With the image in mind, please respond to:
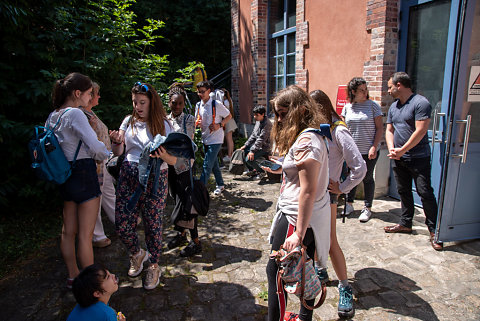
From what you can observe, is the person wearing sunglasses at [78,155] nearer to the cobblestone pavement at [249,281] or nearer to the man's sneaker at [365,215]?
the cobblestone pavement at [249,281]

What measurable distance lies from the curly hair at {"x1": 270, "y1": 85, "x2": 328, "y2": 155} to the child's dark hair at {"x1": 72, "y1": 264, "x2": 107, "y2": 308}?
56.4 inches

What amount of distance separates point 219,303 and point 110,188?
2.16 m

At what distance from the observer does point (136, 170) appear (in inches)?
117

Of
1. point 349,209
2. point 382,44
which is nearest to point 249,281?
point 349,209

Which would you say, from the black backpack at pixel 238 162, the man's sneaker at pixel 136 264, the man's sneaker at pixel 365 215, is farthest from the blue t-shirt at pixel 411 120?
the black backpack at pixel 238 162

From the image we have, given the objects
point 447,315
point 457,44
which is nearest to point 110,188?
point 447,315

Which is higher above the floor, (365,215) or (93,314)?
(93,314)

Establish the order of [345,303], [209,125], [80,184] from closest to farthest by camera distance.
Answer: [345,303] < [80,184] < [209,125]

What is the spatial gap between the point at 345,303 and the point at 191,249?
5.92ft

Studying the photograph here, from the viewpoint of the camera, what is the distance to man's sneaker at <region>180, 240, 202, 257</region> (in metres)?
3.77

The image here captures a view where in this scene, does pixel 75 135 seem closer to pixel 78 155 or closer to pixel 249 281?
pixel 78 155

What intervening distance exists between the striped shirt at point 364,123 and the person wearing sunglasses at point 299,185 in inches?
103

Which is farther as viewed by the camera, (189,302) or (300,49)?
(300,49)

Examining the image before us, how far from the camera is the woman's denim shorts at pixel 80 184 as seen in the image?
2.80 m
